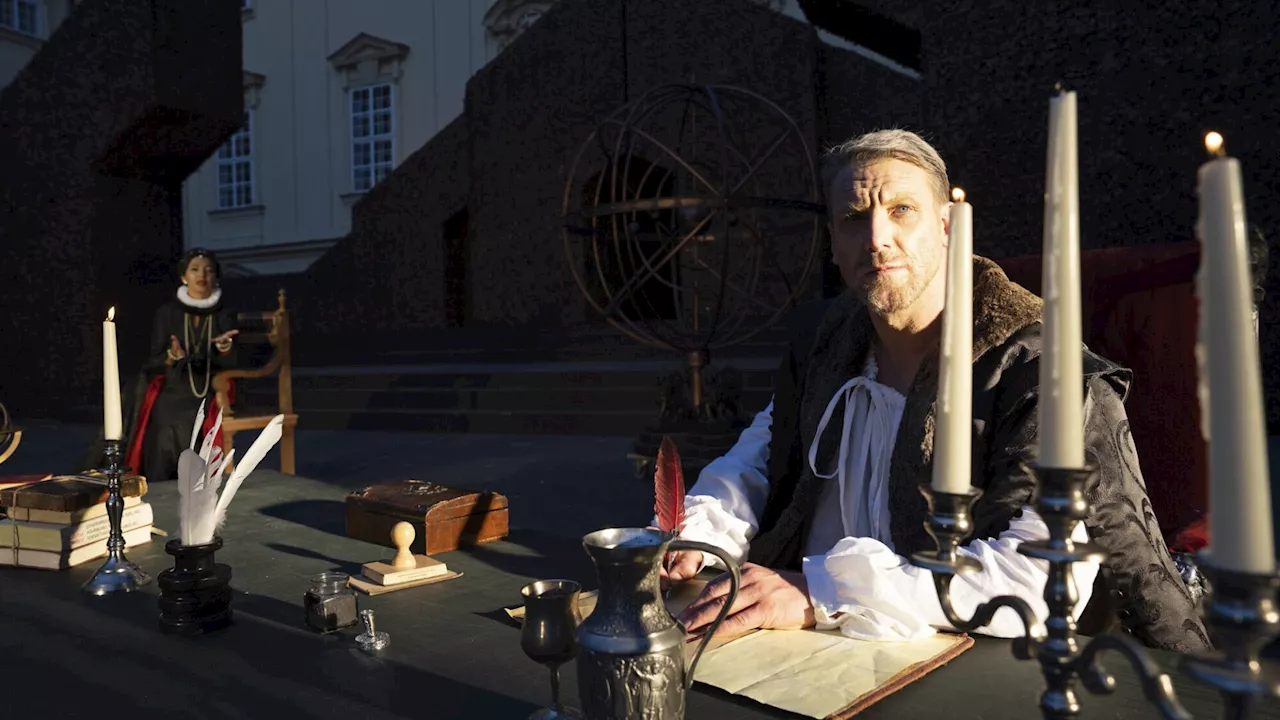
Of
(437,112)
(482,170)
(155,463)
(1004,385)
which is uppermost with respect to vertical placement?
(437,112)

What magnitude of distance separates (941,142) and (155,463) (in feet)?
16.2

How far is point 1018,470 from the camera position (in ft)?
4.99

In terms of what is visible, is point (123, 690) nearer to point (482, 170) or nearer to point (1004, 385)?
point (1004, 385)

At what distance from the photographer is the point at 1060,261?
1.93 feet

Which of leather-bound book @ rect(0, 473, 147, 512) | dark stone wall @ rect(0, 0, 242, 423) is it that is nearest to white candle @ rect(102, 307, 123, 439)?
leather-bound book @ rect(0, 473, 147, 512)

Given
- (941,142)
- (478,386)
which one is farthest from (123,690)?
(478,386)

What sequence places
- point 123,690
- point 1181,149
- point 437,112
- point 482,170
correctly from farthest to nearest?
point 437,112 → point 482,170 → point 1181,149 → point 123,690

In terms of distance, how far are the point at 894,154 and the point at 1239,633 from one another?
1410 mm

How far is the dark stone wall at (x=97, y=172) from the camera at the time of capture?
8234 millimetres

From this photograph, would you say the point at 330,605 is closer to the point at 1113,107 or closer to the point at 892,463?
the point at 892,463

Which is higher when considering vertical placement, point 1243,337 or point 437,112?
point 437,112

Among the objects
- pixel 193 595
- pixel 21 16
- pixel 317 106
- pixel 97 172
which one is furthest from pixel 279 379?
pixel 21 16

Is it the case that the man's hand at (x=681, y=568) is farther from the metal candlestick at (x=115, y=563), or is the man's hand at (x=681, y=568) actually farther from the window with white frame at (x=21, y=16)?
the window with white frame at (x=21, y=16)

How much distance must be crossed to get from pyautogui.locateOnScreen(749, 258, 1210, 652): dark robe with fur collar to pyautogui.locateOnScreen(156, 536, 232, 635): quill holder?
106 cm
